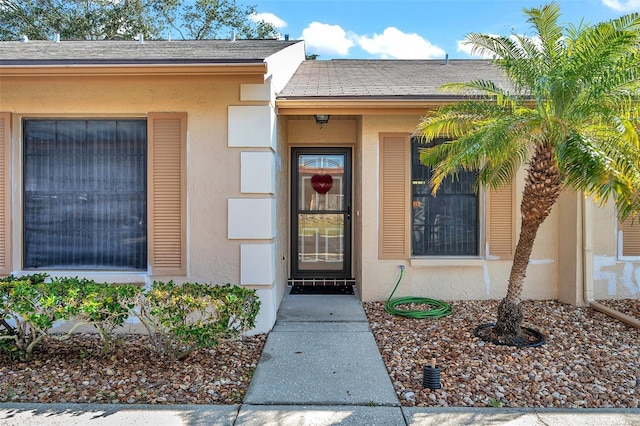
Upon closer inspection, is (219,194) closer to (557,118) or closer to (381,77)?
(557,118)

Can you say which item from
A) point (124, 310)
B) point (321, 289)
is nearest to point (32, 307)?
point (124, 310)

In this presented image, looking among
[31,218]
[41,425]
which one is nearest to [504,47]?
[41,425]

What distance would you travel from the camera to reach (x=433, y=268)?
6258mm

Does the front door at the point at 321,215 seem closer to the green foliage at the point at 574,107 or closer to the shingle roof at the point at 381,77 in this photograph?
the shingle roof at the point at 381,77

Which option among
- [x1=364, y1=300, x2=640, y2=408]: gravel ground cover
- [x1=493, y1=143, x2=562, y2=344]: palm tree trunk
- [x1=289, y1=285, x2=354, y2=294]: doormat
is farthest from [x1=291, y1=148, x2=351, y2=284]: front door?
[x1=493, y1=143, x2=562, y2=344]: palm tree trunk

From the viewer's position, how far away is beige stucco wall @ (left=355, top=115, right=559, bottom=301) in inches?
243

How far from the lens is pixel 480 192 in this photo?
6289 millimetres

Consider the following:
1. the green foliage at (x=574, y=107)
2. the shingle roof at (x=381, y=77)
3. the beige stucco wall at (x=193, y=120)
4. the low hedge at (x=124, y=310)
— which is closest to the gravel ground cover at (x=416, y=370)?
the low hedge at (x=124, y=310)

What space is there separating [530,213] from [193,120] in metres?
4.07

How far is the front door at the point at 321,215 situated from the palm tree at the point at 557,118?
2.84 metres

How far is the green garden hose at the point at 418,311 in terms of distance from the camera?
18.0ft

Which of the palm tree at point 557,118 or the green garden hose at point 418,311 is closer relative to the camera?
the palm tree at point 557,118

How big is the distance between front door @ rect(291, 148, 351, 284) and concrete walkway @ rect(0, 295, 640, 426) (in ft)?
11.2

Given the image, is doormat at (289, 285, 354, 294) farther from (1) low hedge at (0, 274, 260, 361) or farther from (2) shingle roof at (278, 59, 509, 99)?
(2) shingle roof at (278, 59, 509, 99)
